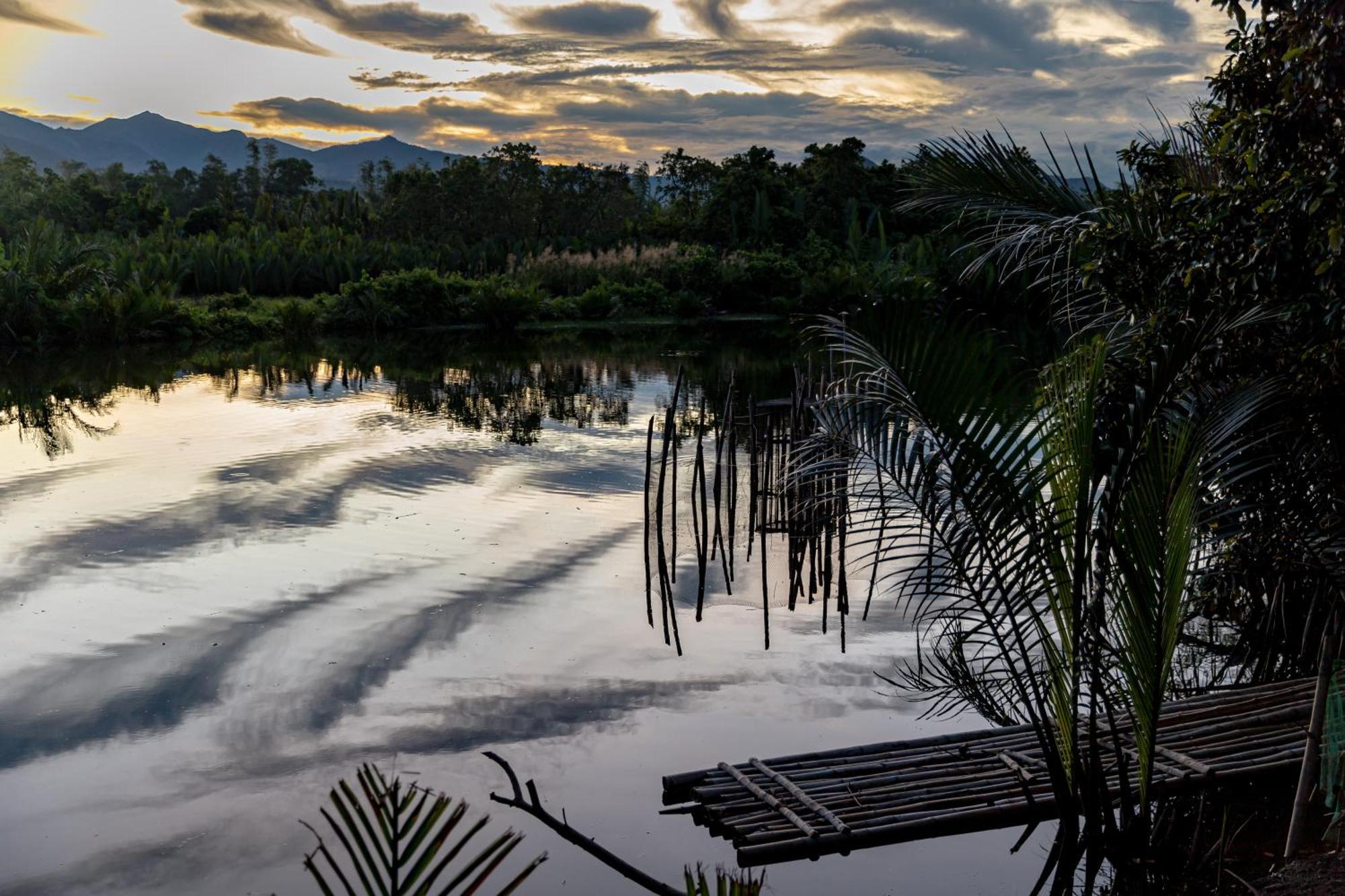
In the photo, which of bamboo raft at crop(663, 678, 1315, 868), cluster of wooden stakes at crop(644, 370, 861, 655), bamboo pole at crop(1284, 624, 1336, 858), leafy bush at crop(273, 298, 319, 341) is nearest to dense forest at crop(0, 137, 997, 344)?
leafy bush at crop(273, 298, 319, 341)

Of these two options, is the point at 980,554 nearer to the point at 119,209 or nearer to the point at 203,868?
the point at 203,868

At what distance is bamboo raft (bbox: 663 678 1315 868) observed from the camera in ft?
13.0

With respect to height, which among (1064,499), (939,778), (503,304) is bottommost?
(939,778)

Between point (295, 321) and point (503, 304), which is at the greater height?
point (503, 304)

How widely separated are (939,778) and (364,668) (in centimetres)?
314

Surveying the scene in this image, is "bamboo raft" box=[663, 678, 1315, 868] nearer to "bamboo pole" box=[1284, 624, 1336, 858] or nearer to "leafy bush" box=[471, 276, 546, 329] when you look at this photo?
"bamboo pole" box=[1284, 624, 1336, 858]

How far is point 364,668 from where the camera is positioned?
20.1ft

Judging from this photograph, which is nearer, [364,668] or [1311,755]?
[1311,755]

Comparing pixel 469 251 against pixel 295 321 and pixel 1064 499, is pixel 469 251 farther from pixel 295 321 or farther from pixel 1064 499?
pixel 1064 499

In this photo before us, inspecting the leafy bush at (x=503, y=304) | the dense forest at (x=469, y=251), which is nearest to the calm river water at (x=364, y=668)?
the dense forest at (x=469, y=251)

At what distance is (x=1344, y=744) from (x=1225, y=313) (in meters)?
1.42

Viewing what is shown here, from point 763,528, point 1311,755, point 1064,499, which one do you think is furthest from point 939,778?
point 763,528

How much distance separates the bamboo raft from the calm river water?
203mm

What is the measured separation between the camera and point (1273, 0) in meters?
4.26
